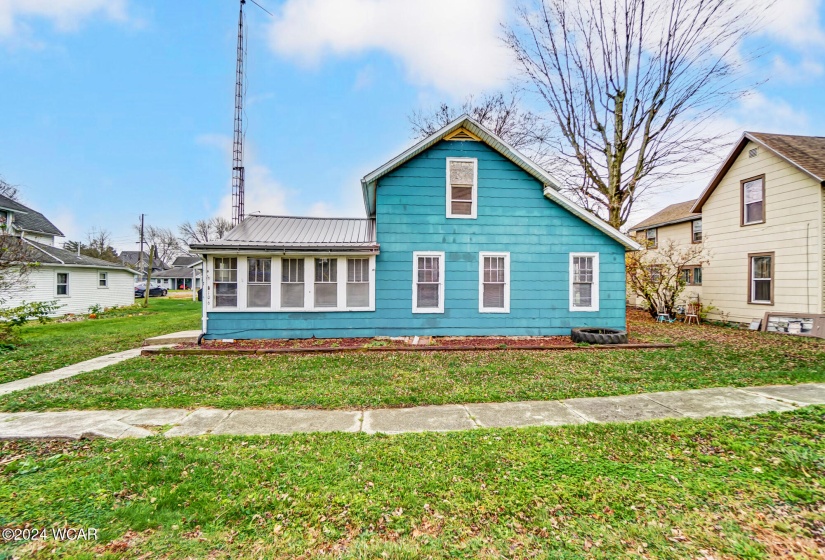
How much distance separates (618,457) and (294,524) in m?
2.77

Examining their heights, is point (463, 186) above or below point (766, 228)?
above

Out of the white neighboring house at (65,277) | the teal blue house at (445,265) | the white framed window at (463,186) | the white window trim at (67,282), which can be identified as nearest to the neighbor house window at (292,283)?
the teal blue house at (445,265)

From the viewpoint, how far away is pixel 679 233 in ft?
53.5

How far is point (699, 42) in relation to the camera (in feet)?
43.9

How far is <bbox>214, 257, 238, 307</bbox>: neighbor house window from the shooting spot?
880cm

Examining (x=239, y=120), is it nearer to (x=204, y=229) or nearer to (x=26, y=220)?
(x=26, y=220)

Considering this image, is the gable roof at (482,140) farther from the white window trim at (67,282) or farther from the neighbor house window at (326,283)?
the white window trim at (67,282)

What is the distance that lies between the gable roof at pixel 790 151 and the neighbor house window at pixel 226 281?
16.7m

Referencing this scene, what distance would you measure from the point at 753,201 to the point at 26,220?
38.5 meters

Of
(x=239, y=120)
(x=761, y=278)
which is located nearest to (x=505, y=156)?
(x=761, y=278)

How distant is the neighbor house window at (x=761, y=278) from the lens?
37.2 feet

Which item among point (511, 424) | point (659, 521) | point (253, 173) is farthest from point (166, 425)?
point (253, 173)

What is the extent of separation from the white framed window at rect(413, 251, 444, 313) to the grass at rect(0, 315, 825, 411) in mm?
1823

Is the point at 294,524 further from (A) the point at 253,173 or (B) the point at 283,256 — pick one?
(A) the point at 253,173
